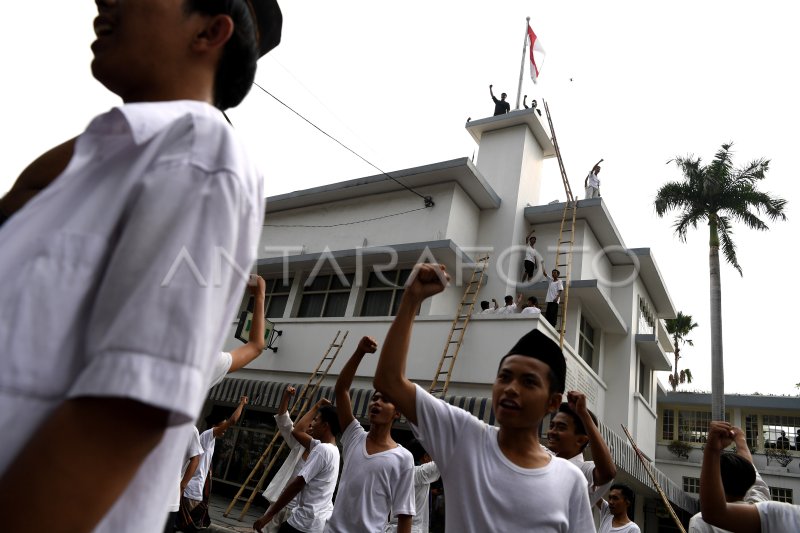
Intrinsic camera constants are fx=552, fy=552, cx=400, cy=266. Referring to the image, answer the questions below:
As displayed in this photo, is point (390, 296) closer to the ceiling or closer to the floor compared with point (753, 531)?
closer to the ceiling

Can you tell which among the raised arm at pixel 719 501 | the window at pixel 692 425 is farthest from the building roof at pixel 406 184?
the window at pixel 692 425

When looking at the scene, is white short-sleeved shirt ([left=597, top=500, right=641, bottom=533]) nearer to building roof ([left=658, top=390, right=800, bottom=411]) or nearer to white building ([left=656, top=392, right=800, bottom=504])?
building roof ([left=658, top=390, right=800, bottom=411])

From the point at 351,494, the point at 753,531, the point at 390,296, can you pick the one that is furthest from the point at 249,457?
the point at 753,531

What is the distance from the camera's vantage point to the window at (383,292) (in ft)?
51.7

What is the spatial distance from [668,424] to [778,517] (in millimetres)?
30702

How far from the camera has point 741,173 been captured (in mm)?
22516

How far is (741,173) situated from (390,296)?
53.7 feet

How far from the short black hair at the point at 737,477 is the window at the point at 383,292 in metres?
11.8

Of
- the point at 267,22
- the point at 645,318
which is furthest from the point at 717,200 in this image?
the point at 267,22

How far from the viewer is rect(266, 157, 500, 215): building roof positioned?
15422mm

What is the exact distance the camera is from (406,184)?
16.5 metres

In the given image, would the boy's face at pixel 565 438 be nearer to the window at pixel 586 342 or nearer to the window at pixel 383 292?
the window at pixel 383 292

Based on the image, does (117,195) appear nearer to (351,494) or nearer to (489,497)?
(489,497)

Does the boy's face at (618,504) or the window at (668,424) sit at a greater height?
the window at (668,424)
